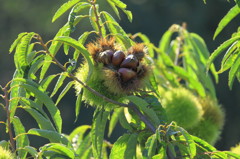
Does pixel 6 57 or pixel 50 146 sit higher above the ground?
pixel 50 146

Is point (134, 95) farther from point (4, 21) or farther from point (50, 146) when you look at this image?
point (4, 21)

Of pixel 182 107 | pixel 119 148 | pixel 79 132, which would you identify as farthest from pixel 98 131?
pixel 79 132

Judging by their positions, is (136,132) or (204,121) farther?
(204,121)

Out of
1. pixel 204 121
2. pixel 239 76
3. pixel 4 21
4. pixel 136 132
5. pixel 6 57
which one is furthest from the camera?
pixel 4 21

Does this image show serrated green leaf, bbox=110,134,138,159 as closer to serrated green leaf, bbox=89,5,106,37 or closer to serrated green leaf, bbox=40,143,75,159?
serrated green leaf, bbox=40,143,75,159

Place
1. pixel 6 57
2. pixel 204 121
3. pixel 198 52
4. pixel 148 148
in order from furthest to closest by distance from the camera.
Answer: pixel 6 57 < pixel 198 52 < pixel 204 121 < pixel 148 148

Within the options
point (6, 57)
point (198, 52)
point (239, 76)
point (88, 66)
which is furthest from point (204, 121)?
point (6, 57)

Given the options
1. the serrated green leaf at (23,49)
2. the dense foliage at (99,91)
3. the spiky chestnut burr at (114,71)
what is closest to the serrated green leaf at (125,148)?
the dense foliage at (99,91)
